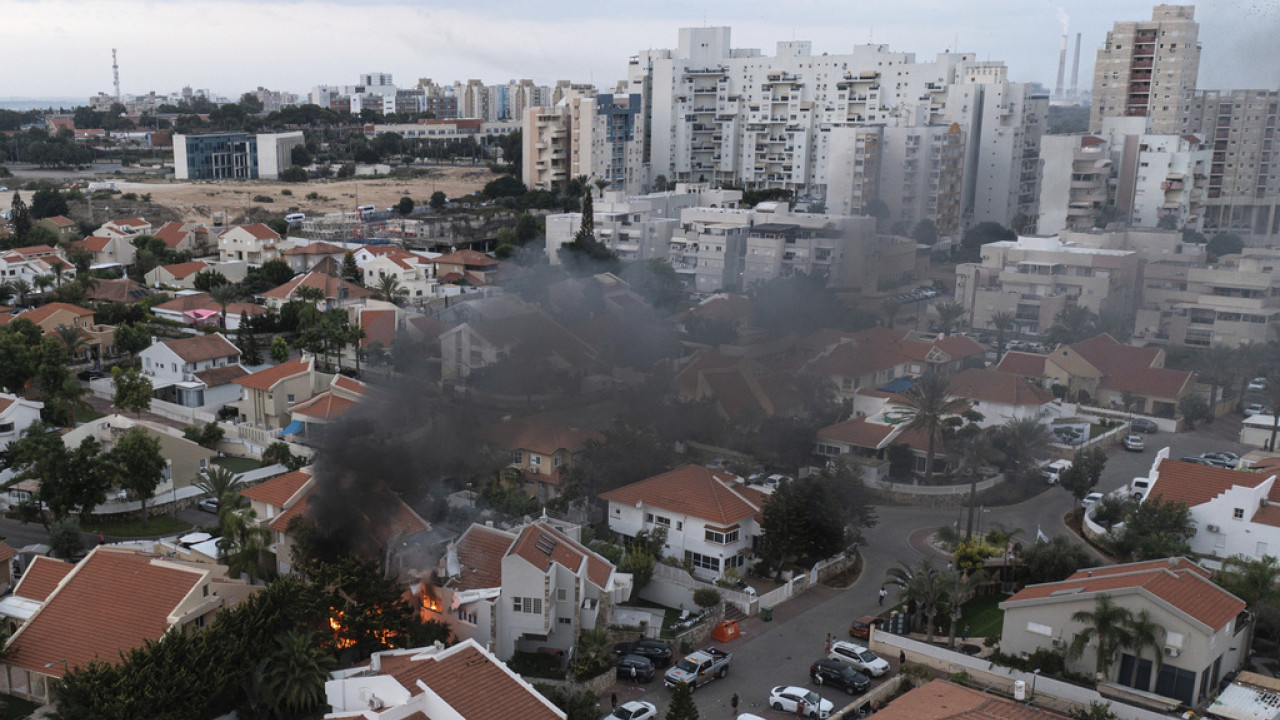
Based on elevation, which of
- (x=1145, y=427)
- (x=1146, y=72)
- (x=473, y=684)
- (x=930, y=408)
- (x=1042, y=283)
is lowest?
(x=1145, y=427)

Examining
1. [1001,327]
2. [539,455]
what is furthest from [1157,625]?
[1001,327]

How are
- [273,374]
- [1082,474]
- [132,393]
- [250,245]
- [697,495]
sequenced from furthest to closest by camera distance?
[250,245]
[273,374]
[132,393]
[1082,474]
[697,495]

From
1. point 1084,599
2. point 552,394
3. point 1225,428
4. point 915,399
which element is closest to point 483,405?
Result: point 552,394

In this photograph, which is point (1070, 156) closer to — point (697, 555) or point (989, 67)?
point (989, 67)

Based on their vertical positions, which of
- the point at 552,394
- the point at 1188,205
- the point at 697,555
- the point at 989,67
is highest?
the point at 989,67

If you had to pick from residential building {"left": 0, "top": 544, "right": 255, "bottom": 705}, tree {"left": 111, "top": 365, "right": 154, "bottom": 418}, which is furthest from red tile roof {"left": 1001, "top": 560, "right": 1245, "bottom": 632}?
tree {"left": 111, "top": 365, "right": 154, "bottom": 418}

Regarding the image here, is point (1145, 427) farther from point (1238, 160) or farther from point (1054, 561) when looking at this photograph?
point (1238, 160)
